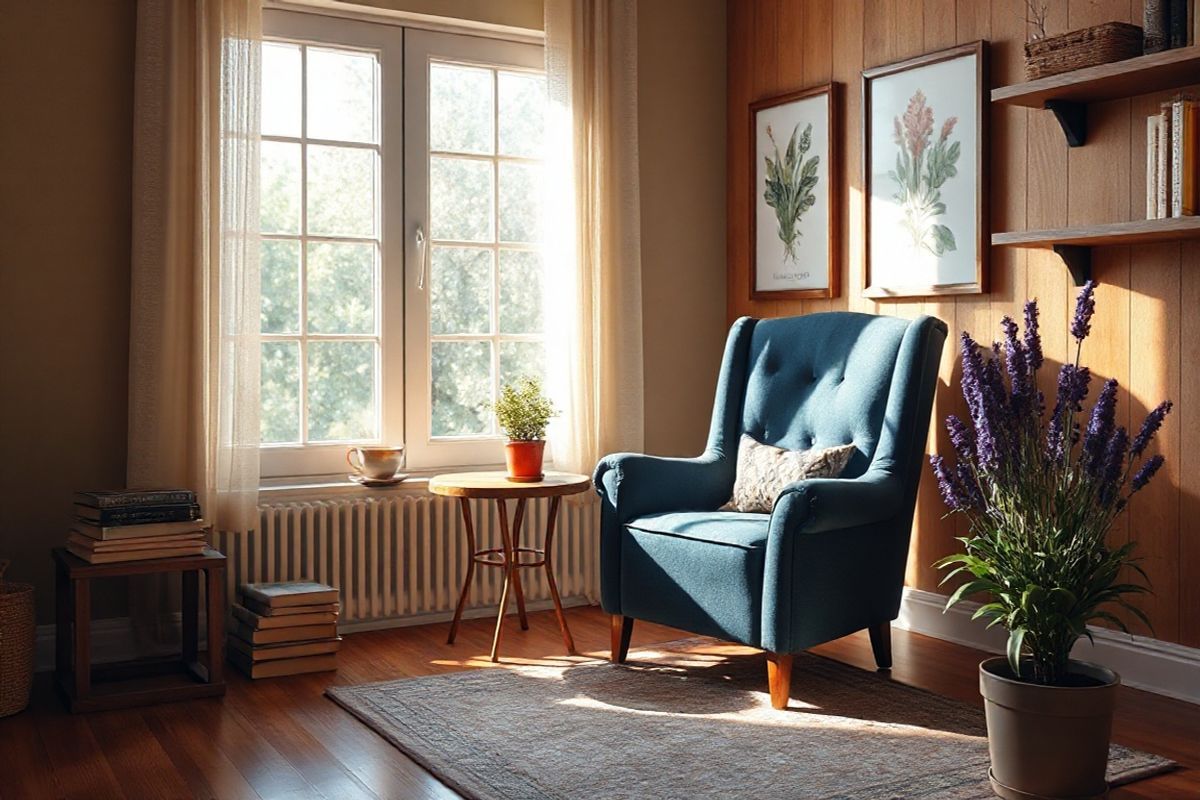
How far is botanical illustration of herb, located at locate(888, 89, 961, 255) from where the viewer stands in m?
3.99

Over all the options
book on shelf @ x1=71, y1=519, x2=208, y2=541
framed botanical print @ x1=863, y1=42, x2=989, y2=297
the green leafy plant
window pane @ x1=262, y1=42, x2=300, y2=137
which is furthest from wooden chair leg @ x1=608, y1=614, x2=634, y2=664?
window pane @ x1=262, y1=42, x2=300, y2=137

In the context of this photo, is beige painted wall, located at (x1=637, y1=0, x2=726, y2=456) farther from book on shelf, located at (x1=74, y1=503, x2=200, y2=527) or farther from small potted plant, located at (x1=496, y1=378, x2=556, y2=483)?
book on shelf, located at (x1=74, y1=503, x2=200, y2=527)

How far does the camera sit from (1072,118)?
11.6ft

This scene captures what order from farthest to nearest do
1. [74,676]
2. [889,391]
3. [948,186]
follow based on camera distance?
[948,186]
[889,391]
[74,676]

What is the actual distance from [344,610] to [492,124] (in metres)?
1.86

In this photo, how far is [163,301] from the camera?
3.76 meters

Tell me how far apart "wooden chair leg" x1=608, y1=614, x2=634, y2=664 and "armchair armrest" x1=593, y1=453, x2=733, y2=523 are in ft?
1.03

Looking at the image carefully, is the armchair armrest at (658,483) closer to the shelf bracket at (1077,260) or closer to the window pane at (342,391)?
the window pane at (342,391)

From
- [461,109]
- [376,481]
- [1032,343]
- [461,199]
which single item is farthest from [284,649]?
[1032,343]

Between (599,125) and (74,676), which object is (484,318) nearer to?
(599,125)

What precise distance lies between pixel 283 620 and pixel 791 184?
2.46 meters

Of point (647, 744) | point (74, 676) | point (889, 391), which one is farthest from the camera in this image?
point (889, 391)

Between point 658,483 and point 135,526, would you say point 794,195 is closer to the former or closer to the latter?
point 658,483

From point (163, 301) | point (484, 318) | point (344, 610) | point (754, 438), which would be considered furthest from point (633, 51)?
point (344, 610)
